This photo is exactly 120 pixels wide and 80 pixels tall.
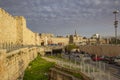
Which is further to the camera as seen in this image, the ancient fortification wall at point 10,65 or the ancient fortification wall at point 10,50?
the ancient fortification wall at point 10,50

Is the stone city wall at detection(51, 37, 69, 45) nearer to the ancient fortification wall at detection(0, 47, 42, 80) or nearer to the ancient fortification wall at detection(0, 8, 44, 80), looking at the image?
the ancient fortification wall at detection(0, 8, 44, 80)

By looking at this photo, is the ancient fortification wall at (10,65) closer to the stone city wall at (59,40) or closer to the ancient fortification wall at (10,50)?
the ancient fortification wall at (10,50)

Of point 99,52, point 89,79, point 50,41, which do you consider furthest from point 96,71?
point 50,41

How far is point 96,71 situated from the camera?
1872 centimetres

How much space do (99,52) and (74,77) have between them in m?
31.7

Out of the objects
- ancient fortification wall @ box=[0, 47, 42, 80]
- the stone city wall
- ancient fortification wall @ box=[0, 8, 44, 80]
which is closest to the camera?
ancient fortification wall @ box=[0, 47, 42, 80]

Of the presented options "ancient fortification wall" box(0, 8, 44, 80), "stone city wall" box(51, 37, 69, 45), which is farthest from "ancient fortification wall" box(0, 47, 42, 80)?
"stone city wall" box(51, 37, 69, 45)

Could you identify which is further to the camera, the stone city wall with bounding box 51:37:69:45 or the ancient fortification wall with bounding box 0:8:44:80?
the stone city wall with bounding box 51:37:69:45

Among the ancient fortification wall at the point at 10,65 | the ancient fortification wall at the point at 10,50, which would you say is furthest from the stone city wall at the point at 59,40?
the ancient fortification wall at the point at 10,65

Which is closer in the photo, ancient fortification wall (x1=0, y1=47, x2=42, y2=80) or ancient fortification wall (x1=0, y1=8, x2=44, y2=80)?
ancient fortification wall (x1=0, y1=47, x2=42, y2=80)

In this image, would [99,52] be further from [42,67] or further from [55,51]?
[55,51]

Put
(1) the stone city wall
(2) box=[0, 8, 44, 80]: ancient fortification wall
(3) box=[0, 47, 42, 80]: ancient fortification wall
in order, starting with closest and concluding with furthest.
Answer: (3) box=[0, 47, 42, 80]: ancient fortification wall → (2) box=[0, 8, 44, 80]: ancient fortification wall → (1) the stone city wall

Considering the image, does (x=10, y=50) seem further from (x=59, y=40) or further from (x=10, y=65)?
(x=59, y=40)

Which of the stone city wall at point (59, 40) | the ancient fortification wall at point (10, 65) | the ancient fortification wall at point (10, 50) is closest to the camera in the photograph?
the ancient fortification wall at point (10, 65)
